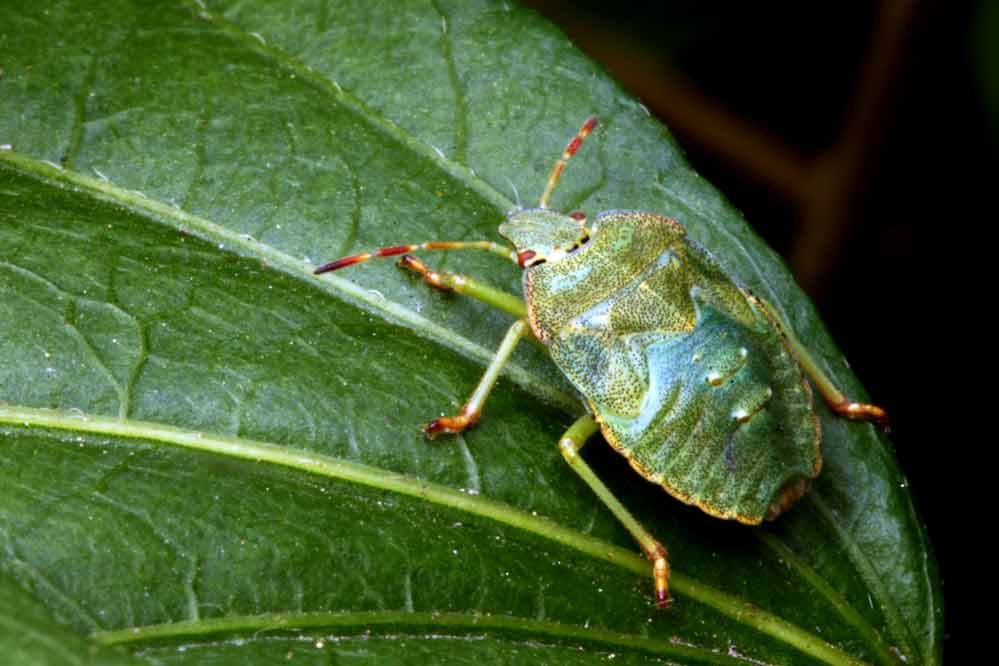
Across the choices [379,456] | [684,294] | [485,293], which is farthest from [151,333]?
[684,294]

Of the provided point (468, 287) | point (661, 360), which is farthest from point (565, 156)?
point (661, 360)

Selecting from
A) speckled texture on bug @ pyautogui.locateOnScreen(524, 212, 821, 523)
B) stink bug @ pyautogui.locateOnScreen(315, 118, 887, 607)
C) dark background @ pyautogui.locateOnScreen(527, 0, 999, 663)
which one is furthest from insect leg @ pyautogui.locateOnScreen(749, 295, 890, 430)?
dark background @ pyautogui.locateOnScreen(527, 0, 999, 663)

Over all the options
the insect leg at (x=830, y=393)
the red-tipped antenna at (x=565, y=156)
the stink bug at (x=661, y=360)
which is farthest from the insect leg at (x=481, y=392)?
the insect leg at (x=830, y=393)

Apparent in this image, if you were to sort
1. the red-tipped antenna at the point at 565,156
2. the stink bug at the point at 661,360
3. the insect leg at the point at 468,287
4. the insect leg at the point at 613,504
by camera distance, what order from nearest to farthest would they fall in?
the insect leg at the point at 613,504 → the stink bug at the point at 661,360 → the insect leg at the point at 468,287 → the red-tipped antenna at the point at 565,156

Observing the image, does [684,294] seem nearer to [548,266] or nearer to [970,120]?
[548,266]

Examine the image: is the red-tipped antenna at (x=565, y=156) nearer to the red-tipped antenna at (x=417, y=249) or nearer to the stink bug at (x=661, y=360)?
the stink bug at (x=661, y=360)

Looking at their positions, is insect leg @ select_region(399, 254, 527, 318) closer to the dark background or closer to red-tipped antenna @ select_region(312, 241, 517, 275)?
red-tipped antenna @ select_region(312, 241, 517, 275)
